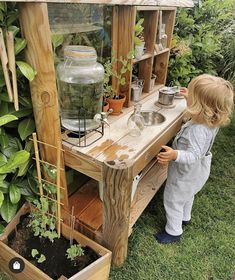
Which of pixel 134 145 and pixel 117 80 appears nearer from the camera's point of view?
pixel 134 145

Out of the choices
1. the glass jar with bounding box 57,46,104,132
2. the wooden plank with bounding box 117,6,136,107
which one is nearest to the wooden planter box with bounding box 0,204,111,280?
the glass jar with bounding box 57,46,104,132

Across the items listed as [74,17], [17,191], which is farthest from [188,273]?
[74,17]

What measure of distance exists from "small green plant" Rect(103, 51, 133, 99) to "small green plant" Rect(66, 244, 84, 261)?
924mm

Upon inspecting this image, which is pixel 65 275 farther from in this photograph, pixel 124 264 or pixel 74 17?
pixel 74 17

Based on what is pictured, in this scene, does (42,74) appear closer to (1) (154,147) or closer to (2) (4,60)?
(2) (4,60)

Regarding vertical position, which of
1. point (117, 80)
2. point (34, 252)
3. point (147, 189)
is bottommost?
point (147, 189)

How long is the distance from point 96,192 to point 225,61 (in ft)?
7.45

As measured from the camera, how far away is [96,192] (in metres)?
1.97

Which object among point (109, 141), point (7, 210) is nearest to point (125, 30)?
point (109, 141)

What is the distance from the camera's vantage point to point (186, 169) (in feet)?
5.43

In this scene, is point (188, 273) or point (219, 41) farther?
point (219, 41)

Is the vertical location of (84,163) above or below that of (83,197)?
above

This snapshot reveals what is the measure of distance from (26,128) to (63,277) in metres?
0.77

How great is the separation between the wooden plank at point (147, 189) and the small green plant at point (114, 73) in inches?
28.3
